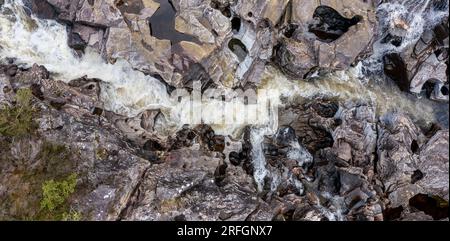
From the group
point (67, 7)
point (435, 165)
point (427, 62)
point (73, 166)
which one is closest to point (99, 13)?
point (67, 7)

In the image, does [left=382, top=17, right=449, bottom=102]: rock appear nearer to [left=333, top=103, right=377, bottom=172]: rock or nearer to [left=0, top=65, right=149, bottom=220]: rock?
[left=333, top=103, right=377, bottom=172]: rock

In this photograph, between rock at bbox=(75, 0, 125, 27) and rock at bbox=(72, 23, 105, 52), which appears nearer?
rock at bbox=(75, 0, 125, 27)

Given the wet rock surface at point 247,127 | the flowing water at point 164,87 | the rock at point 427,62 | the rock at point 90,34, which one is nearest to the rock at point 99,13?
the wet rock surface at point 247,127

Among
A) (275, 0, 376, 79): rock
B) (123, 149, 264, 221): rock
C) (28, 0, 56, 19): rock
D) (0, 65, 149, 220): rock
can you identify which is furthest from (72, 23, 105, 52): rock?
(275, 0, 376, 79): rock

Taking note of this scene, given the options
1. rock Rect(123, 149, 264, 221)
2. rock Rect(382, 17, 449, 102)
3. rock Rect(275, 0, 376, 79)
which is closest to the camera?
rock Rect(123, 149, 264, 221)

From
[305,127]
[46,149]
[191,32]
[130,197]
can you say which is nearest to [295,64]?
[305,127]

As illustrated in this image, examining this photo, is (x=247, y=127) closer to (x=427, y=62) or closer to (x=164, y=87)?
(x=164, y=87)
